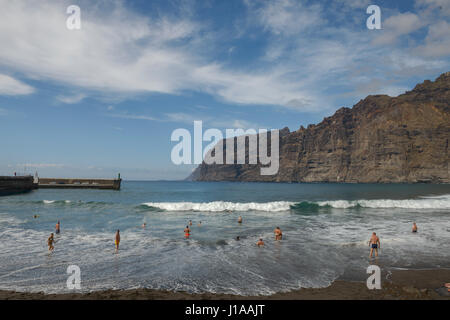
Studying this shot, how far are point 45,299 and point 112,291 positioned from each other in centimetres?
224

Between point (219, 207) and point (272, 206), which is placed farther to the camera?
point (272, 206)

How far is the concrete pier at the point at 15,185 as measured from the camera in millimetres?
61200

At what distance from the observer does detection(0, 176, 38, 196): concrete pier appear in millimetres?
61200

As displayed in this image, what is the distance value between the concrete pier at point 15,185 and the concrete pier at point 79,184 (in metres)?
7.93

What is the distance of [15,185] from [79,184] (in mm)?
21329

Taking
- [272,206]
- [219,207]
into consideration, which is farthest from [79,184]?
[272,206]

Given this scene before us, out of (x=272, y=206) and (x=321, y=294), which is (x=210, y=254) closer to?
(x=321, y=294)

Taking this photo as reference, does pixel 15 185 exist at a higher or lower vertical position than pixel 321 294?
higher

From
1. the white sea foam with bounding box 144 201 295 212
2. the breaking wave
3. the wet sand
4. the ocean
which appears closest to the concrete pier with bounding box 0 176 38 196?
the breaking wave

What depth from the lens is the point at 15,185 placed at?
65938mm

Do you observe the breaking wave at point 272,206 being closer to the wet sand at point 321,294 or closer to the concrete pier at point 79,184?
the wet sand at point 321,294
